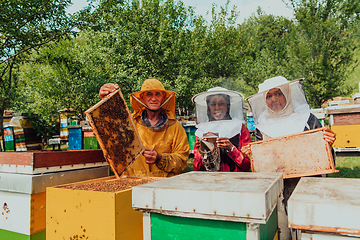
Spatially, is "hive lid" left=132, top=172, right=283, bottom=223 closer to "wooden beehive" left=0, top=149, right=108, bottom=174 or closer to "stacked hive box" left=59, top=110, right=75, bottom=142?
"wooden beehive" left=0, top=149, right=108, bottom=174

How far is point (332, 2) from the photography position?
12.1 metres

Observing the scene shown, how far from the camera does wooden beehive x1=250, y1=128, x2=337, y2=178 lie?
1776mm

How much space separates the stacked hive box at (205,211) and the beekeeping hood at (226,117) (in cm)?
144

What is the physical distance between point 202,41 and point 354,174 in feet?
48.1

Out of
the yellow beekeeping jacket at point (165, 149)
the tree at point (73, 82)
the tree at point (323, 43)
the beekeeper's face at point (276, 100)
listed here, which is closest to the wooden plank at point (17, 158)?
the yellow beekeeping jacket at point (165, 149)

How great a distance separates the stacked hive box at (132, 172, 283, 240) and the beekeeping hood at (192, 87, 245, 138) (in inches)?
56.8

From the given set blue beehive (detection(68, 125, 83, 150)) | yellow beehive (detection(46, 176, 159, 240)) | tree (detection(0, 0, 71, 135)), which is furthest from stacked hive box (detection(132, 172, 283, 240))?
blue beehive (detection(68, 125, 83, 150))

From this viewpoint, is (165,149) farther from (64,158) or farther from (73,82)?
(73,82)

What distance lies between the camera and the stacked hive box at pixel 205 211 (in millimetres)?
945

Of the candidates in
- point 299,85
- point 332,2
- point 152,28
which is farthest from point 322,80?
point 299,85

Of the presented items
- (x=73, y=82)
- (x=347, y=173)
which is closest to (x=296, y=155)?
(x=347, y=173)

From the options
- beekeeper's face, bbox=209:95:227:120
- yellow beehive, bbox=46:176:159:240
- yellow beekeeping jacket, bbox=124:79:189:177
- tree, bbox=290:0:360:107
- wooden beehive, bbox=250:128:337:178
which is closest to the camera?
yellow beehive, bbox=46:176:159:240

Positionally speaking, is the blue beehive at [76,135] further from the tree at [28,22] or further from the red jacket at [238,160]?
the red jacket at [238,160]

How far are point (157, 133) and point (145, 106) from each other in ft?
1.16
